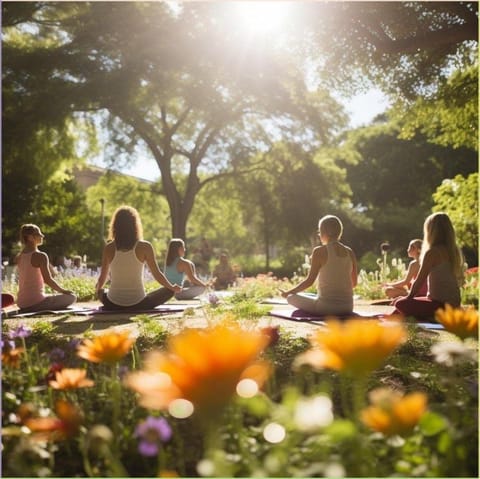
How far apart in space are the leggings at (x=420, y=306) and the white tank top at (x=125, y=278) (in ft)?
11.8

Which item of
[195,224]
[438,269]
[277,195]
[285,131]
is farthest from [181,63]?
[195,224]

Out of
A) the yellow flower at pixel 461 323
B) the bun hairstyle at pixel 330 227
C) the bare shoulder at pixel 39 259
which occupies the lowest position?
the yellow flower at pixel 461 323

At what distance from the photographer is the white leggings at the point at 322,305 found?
7.20 m

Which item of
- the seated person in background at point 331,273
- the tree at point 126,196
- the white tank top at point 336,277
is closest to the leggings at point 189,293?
the seated person in background at point 331,273

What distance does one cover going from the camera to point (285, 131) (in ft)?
89.1

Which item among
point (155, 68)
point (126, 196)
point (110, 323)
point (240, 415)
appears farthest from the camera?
point (126, 196)

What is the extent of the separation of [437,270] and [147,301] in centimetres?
403

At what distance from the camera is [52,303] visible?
8328 mm

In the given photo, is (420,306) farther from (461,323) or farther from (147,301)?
(461,323)

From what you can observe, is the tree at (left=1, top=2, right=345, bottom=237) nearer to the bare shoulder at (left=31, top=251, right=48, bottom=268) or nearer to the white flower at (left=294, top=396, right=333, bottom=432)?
the bare shoulder at (left=31, top=251, right=48, bottom=268)

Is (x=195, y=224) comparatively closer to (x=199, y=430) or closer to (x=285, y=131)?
(x=285, y=131)

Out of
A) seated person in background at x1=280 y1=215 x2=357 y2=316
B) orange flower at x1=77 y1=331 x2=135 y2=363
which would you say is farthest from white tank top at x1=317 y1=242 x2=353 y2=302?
orange flower at x1=77 y1=331 x2=135 y2=363

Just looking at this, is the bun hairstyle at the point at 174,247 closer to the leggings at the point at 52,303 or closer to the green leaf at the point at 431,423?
the leggings at the point at 52,303

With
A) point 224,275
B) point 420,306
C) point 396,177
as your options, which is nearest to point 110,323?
point 420,306
